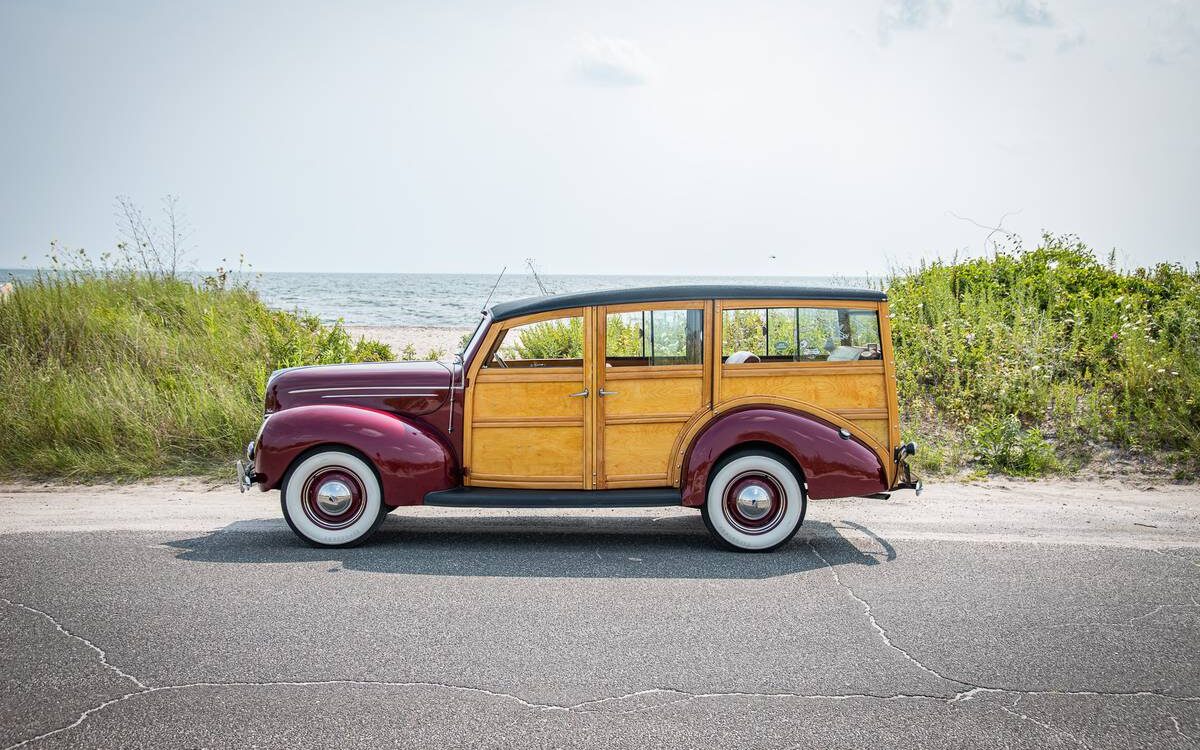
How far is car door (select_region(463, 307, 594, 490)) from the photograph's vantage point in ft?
20.5

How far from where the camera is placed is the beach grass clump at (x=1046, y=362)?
9.04m

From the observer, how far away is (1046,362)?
10781 millimetres

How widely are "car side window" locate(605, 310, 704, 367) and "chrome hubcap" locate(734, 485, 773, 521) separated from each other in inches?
36.4

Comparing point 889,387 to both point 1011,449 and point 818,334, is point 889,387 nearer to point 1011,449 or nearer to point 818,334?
point 818,334

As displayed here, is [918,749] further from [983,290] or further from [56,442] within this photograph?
[983,290]

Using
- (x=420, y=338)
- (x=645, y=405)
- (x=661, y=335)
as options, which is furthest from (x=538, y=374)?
(x=420, y=338)

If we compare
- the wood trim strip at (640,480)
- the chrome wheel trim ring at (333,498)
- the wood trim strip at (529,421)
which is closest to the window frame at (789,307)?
the wood trim strip at (640,480)

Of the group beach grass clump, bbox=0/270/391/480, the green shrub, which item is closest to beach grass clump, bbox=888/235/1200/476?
the green shrub

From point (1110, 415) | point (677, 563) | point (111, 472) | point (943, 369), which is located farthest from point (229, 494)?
point (1110, 415)

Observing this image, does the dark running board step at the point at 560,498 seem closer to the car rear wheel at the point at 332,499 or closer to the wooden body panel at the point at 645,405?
the wooden body panel at the point at 645,405

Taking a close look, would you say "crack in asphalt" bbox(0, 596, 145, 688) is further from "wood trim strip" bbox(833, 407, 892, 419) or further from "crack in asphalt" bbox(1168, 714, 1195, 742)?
"wood trim strip" bbox(833, 407, 892, 419)

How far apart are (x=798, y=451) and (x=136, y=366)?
820 cm

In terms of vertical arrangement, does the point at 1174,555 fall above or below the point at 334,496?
below

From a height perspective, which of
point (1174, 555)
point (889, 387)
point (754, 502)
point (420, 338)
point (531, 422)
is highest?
point (420, 338)
